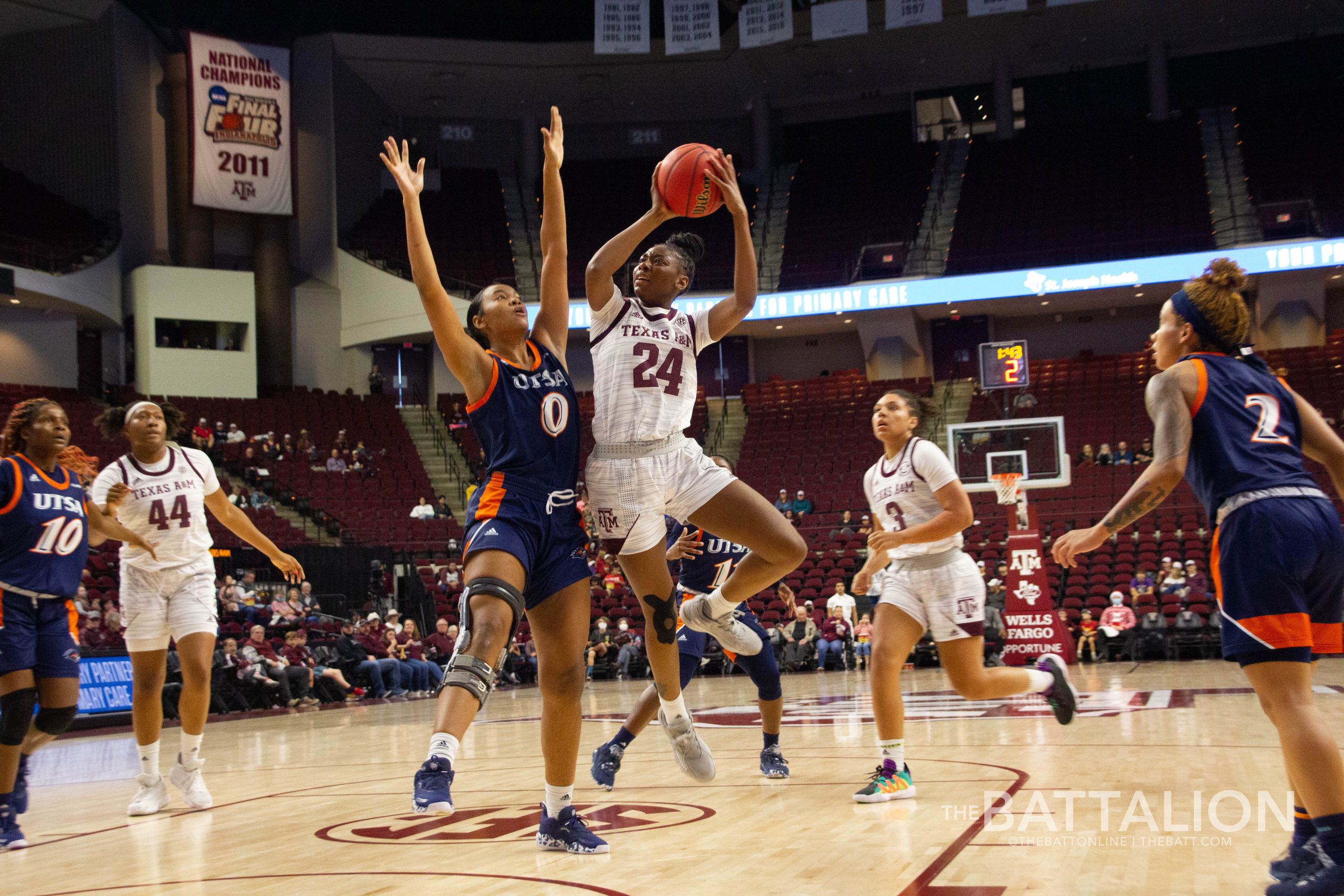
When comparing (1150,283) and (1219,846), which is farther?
(1150,283)

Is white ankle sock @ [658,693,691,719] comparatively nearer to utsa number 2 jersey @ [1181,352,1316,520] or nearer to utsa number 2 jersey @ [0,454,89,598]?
utsa number 2 jersey @ [1181,352,1316,520]

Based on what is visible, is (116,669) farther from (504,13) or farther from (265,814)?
(504,13)

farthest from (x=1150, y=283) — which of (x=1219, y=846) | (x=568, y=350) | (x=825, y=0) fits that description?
(x=1219, y=846)

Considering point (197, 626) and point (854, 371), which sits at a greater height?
point (854, 371)

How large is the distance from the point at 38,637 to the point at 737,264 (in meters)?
3.52

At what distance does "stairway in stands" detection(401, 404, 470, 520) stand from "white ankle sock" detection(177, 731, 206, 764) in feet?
62.0

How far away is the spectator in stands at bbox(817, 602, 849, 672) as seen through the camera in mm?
17609

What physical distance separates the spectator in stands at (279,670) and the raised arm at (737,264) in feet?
34.6

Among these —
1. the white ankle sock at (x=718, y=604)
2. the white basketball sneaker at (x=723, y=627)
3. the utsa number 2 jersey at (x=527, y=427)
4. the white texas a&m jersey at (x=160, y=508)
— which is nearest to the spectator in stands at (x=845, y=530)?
the white basketball sneaker at (x=723, y=627)

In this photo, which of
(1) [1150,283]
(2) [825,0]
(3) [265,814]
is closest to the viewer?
(3) [265,814]

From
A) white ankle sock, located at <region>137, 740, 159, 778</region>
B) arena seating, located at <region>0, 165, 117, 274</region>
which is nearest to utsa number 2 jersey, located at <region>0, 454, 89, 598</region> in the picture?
white ankle sock, located at <region>137, 740, 159, 778</region>

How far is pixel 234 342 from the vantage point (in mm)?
27344

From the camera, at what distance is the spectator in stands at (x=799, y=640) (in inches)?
685

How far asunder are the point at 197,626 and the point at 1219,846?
459 cm
